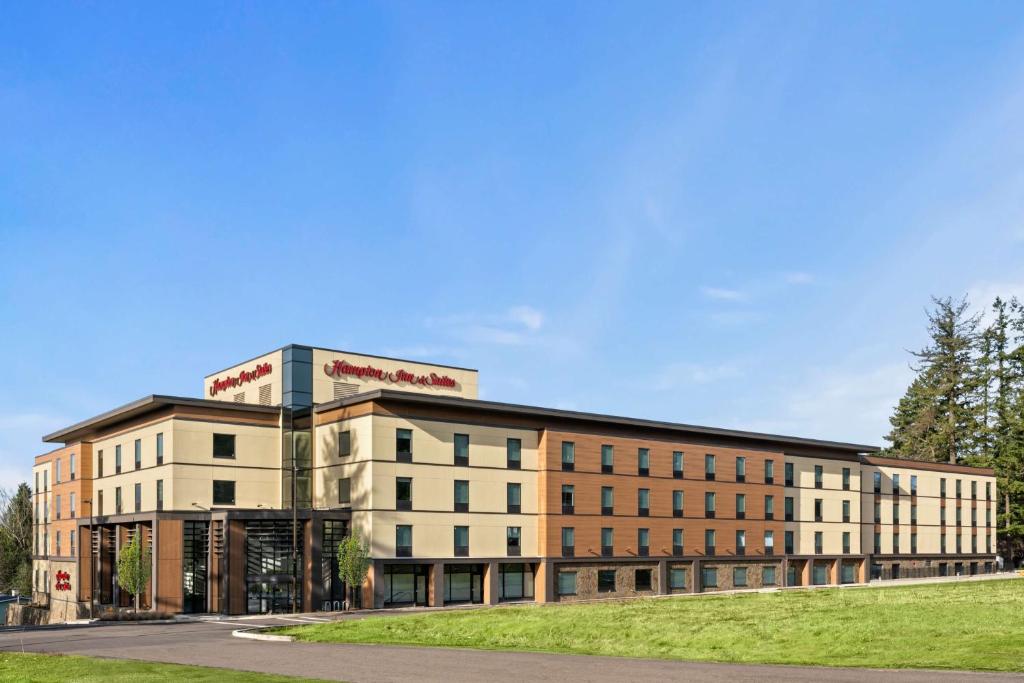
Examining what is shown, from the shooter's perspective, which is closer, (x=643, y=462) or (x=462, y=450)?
(x=462, y=450)

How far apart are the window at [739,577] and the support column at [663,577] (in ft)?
26.1

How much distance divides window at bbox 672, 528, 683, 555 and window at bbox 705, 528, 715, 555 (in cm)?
293

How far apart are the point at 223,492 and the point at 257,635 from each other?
25.4 meters

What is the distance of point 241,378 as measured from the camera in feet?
257

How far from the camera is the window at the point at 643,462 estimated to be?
79.1 metres

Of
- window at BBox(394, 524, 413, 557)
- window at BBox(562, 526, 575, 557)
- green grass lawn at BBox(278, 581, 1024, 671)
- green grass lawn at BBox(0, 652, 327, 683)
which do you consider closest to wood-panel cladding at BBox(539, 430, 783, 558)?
window at BBox(562, 526, 575, 557)

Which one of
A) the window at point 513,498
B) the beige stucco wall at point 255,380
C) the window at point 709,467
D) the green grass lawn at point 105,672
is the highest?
the beige stucco wall at point 255,380

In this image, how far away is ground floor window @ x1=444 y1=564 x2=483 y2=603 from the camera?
6944 centimetres

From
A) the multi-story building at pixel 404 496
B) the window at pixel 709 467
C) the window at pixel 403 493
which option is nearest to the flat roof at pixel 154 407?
the multi-story building at pixel 404 496

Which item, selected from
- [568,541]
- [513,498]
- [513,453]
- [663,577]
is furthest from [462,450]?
[663,577]

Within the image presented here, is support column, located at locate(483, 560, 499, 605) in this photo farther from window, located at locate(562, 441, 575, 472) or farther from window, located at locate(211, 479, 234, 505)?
window, located at locate(211, 479, 234, 505)

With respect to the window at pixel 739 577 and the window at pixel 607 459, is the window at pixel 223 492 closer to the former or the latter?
the window at pixel 607 459

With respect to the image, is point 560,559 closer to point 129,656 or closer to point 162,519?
point 162,519

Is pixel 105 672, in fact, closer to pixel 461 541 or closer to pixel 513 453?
pixel 461 541
